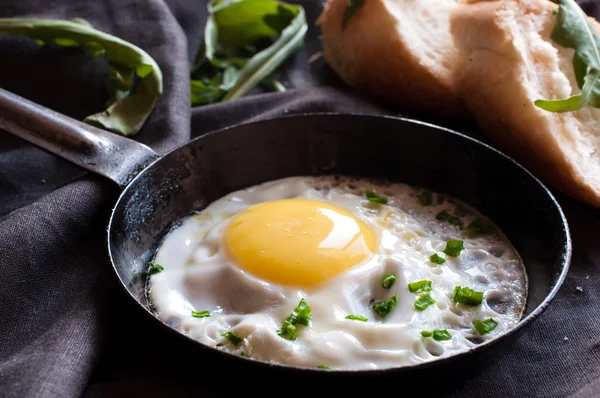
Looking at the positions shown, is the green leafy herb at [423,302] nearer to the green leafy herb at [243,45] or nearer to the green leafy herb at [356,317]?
the green leafy herb at [356,317]

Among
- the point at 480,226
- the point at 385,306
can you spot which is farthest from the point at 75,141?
the point at 480,226

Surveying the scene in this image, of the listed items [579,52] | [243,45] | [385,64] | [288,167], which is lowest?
[243,45]

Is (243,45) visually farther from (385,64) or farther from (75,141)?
(75,141)

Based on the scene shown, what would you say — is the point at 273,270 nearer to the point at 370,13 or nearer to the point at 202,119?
the point at 202,119

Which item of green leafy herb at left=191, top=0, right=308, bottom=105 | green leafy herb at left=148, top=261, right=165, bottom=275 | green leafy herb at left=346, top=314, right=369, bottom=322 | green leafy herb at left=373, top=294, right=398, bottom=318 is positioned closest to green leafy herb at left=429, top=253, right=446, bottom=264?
green leafy herb at left=373, top=294, right=398, bottom=318

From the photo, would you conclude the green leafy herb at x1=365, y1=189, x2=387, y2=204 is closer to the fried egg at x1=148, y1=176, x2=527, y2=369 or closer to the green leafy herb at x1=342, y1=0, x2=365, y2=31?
the fried egg at x1=148, y1=176, x2=527, y2=369

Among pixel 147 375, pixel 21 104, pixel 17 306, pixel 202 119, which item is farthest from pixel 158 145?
pixel 147 375
